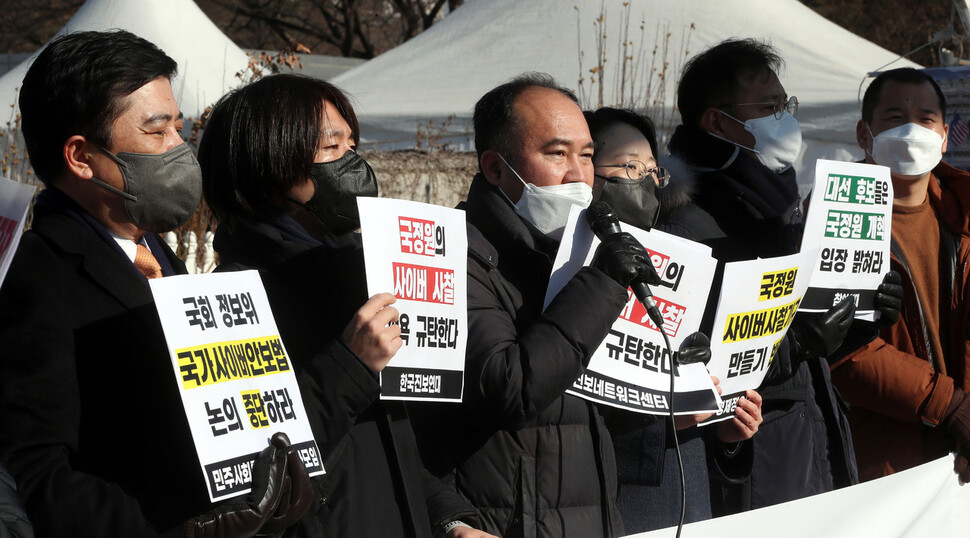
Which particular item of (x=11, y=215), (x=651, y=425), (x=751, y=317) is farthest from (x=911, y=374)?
(x=11, y=215)

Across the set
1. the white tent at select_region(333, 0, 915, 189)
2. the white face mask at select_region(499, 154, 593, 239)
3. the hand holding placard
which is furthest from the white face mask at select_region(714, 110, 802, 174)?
the white tent at select_region(333, 0, 915, 189)

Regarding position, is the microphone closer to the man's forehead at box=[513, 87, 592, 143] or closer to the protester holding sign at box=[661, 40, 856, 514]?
the man's forehead at box=[513, 87, 592, 143]

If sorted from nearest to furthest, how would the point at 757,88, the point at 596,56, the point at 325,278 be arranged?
the point at 325,278 < the point at 757,88 < the point at 596,56

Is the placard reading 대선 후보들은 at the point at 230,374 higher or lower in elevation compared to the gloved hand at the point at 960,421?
higher

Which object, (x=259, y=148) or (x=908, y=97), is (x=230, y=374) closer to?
(x=259, y=148)

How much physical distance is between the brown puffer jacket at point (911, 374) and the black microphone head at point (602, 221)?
1468 millimetres

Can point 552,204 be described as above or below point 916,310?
above

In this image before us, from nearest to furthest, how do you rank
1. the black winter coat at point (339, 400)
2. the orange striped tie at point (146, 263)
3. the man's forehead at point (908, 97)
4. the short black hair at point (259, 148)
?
1. the black winter coat at point (339, 400)
2. the orange striped tie at point (146, 263)
3. the short black hair at point (259, 148)
4. the man's forehead at point (908, 97)

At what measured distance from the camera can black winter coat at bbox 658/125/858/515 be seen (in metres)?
3.29

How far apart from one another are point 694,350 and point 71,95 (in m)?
1.62

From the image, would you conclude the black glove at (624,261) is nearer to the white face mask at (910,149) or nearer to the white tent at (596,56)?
the white face mask at (910,149)

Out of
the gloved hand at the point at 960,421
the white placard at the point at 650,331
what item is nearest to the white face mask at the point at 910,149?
the gloved hand at the point at 960,421

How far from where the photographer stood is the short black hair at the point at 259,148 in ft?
7.97

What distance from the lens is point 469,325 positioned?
8.59 feet
